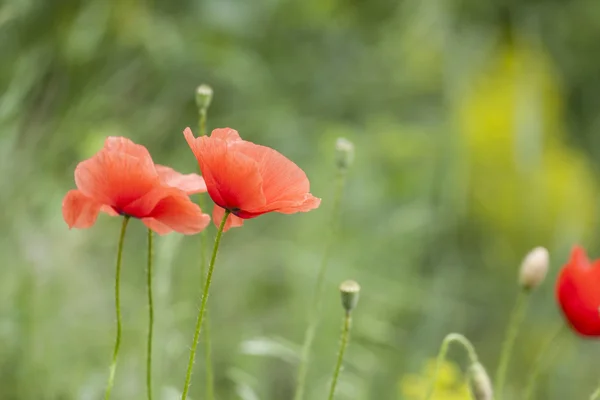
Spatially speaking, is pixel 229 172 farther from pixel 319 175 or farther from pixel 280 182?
pixel 319 175

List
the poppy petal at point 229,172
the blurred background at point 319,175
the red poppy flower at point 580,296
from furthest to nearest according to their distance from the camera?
the blurred background at point 319,175, the red poppy flower at point 580,296, the poppy petal at point 229,172

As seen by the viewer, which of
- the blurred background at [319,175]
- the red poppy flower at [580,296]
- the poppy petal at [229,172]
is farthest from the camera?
the blurred background at [319,175]

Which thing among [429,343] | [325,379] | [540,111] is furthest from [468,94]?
[325,379]

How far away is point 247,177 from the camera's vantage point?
379 mm

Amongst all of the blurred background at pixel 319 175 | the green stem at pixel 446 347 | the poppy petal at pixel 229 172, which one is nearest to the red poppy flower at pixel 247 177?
the poppy petal at pixel 229 172

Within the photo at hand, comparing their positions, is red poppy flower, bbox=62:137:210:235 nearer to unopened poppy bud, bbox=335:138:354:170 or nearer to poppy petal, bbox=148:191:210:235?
poppy petal, bbox=148:191:210:235

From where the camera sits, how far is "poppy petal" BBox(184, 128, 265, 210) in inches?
14.9

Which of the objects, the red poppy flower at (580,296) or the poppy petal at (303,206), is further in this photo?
the red poppy flower at (580,296)

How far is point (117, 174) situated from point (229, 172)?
2.1 inches

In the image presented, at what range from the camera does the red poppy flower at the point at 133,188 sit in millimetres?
389

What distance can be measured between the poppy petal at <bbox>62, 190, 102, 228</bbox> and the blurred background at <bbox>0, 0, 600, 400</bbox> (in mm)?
262

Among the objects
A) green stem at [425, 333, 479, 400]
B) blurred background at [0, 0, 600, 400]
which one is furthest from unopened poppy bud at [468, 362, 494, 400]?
blurred background at [0, 0, 600, 400]

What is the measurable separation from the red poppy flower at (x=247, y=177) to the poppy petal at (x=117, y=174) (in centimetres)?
3

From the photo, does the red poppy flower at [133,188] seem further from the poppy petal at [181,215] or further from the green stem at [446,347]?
the green stem at [446,347]
